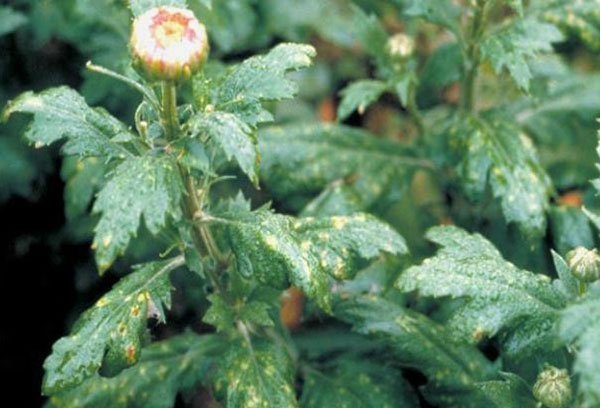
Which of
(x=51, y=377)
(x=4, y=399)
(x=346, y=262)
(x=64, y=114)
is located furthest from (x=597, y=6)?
(x=4, y=399)

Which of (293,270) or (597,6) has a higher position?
(597,6)

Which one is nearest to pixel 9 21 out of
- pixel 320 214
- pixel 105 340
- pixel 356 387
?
pixel 320 214

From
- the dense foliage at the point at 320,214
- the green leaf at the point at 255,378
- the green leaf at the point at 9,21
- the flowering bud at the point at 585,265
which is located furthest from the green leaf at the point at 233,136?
the green leaf at the point at 9,21

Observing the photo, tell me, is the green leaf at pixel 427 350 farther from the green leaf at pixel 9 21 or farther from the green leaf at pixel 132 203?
the green leaf at pixel 9 21

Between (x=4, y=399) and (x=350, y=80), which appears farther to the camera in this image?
(x=350, y=80)

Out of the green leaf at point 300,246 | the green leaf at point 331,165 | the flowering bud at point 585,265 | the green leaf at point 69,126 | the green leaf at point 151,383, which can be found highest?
the green leaf at point 69,126

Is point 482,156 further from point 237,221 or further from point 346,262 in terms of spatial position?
point 237,221
